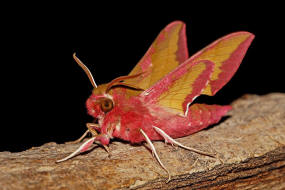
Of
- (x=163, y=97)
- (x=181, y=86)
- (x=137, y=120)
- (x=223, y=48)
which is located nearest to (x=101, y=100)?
(x=137, y=120)

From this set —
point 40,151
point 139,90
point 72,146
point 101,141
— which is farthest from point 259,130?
point 40,151

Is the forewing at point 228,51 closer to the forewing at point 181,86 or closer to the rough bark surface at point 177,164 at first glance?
the forewing at point 181,86

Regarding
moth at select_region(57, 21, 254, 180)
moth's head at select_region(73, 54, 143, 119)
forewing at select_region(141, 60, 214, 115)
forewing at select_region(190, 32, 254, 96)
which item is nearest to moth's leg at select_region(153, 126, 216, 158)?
moth at select_region(57, 21, 254, 180)

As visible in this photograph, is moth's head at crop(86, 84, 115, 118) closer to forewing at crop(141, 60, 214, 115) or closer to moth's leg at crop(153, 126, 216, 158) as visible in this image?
forewing at crop(141, 60, 214, 115)

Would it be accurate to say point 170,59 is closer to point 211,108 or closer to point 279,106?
point 211,108

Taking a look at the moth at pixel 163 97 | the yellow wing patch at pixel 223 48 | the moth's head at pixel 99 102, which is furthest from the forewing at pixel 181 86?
the moth's head at pixel 99 102

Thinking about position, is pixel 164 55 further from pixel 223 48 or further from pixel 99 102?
pixel 99 102

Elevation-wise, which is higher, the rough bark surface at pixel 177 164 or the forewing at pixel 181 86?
the forewing at pixel 181 86
